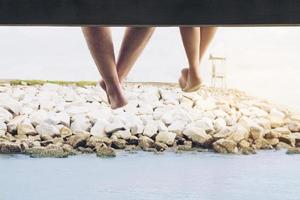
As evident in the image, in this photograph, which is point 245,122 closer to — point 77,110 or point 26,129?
point 77,110

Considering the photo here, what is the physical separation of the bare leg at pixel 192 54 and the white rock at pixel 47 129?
2.74 ft

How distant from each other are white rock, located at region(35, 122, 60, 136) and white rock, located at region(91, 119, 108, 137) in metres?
0.22

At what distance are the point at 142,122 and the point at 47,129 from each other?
0.59 m

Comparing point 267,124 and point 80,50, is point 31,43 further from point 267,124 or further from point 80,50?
point 267,124

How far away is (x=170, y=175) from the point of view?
3.87 meters

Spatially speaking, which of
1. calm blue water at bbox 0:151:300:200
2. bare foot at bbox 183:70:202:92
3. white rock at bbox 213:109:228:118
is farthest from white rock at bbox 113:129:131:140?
white rock at bbox 213:109:228:118

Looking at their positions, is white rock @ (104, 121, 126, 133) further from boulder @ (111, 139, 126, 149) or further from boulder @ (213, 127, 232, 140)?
boulder @ (213, 127, 232, 140)

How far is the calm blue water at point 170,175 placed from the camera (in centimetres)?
384

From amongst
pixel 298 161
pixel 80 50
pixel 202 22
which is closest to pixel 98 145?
pixel 80 50

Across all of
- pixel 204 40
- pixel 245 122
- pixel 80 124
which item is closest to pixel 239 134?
pixel 245 122

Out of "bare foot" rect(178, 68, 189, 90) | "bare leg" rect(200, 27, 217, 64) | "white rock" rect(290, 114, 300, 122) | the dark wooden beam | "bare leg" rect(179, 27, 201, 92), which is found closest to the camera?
the dark wooden beam

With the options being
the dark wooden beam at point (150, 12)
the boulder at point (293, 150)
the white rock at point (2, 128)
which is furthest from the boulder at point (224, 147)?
the dark wooden beam at point (150, 12)

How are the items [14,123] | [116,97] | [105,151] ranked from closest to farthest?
[116,97] < [105,151] < [14,123]

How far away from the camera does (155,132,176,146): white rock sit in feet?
12.7
